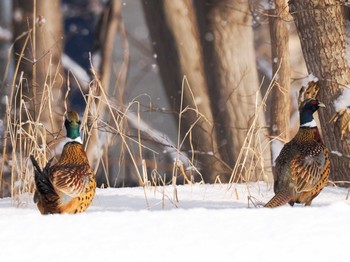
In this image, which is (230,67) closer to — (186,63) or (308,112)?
(186,63)

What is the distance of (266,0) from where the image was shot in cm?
1009

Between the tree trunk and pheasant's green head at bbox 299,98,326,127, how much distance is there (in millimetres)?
641

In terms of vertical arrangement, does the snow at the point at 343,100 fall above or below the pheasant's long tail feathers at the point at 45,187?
above

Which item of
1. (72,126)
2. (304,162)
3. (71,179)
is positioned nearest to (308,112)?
(304,162)

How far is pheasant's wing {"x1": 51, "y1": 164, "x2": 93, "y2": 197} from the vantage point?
456 cm

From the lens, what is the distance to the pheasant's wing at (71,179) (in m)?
4.56

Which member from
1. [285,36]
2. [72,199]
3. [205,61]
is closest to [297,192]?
[72,199]

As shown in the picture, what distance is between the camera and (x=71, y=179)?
15.0ft

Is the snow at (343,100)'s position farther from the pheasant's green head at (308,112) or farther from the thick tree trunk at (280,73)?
the thick tree trunk at (280,73)

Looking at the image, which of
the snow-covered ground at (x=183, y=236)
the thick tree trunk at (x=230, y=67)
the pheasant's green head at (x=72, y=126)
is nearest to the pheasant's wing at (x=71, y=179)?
the pheasant's green head at (x=72, y=126)

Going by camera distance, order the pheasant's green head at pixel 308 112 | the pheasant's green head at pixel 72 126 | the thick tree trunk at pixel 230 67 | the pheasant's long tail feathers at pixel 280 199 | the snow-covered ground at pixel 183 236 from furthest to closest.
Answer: the thick tree trunk at pixel 230 67 → the pheasant's green head at pixel 308 112 → the pheasant's long tail feathers at pixel 280 199 → the pheasant's green head at pixel 72 126 → the snow-covered ground at pixel 183 236

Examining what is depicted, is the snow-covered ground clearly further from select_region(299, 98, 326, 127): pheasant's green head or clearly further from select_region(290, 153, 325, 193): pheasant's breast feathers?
select_region(299, 98, 326, 127): pheasant's green head

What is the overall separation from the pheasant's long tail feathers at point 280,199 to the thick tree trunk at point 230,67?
14.6 ft

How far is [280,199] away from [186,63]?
15.4 feet
